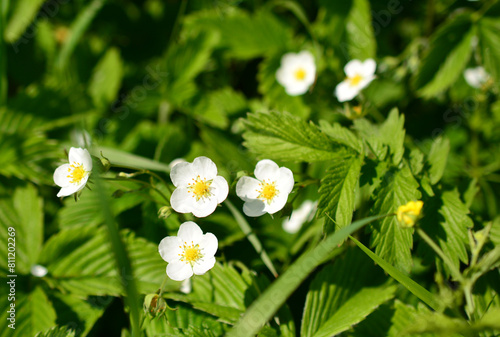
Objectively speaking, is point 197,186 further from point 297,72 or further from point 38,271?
point 297,72

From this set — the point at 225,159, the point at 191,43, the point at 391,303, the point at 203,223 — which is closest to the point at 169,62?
the point at 191,43

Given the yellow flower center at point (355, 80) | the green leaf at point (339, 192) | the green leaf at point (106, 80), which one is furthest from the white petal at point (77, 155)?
the yellow flower center at point (355, 80)

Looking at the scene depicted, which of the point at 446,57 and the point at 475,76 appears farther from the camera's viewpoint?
the point at 475,76

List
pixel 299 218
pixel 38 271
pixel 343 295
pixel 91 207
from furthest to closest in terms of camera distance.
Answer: pixel 299 218 → pixel 91 207 → pixel 38 271 → pixel 343 295

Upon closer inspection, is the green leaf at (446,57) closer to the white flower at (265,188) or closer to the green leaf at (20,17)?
the white flower at (265,188)

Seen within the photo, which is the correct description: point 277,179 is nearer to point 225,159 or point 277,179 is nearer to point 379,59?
point 225,159

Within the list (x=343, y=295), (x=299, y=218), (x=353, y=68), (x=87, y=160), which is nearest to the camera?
(x=87, y=160)

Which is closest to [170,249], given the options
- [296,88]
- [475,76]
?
[296,88]
